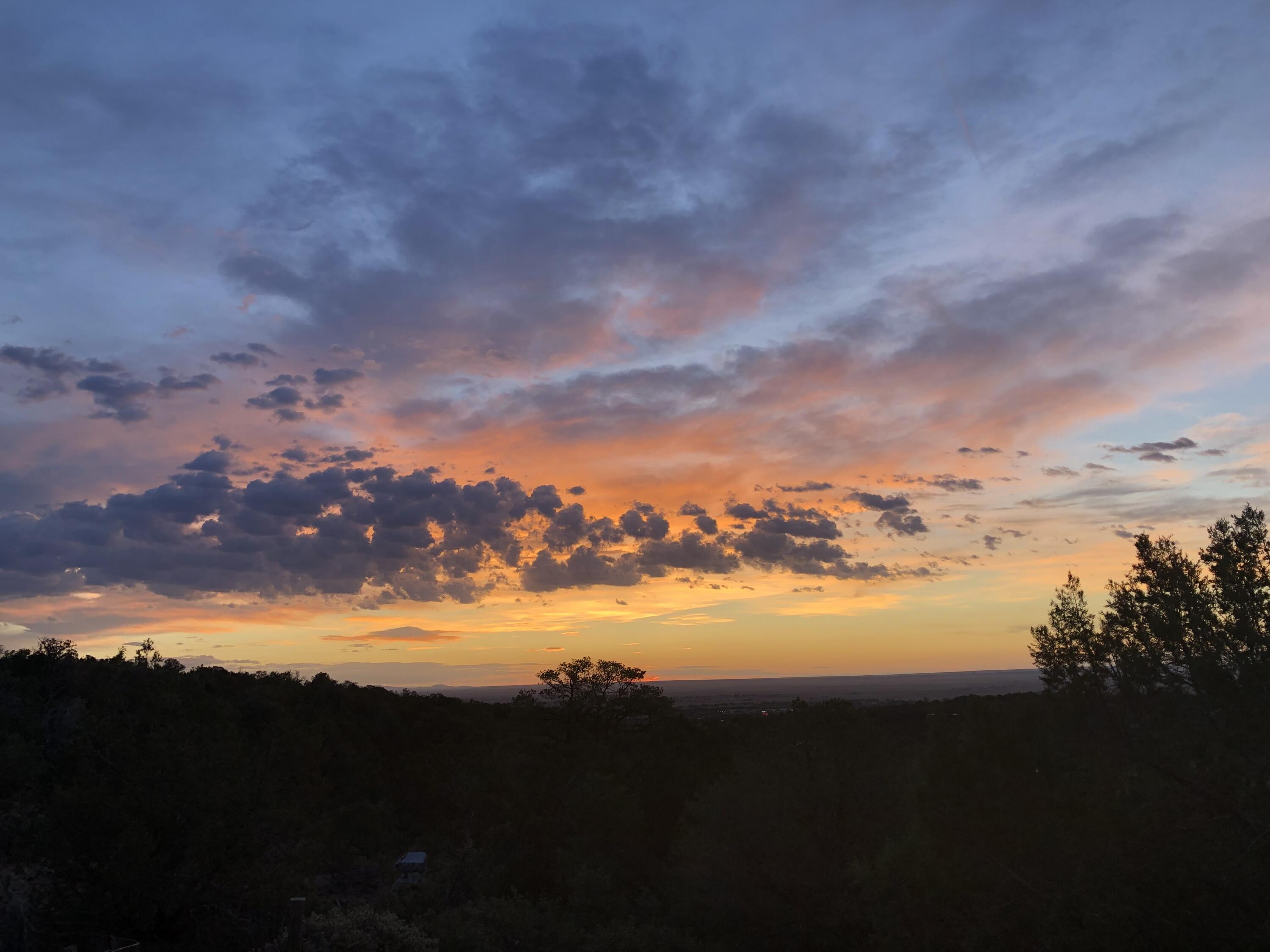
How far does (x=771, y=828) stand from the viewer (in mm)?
35594

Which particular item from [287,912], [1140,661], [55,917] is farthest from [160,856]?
[1140,661]

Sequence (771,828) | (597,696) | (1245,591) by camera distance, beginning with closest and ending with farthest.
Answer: (1245,591) → (771,828) → (597,696)

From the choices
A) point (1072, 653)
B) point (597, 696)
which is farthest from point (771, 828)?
point (597, 696)

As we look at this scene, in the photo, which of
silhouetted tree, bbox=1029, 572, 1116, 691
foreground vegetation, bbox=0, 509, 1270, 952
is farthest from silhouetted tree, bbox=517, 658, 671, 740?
silhouetted tree, bbox=1029, 572, 1116, 691

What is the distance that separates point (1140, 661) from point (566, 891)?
30149 mm

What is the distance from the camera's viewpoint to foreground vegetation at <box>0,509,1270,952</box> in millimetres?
17156

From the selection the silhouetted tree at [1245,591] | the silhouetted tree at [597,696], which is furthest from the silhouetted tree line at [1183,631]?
the silhouetted tree at [597,696]

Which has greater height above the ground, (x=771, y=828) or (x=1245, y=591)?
(x=1245, y=591)

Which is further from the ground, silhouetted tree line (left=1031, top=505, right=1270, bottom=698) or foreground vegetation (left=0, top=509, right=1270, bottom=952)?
silhouetted tree line (left=1031, top=505, right=1270, bottom=698)

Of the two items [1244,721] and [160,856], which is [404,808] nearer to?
[160,856]

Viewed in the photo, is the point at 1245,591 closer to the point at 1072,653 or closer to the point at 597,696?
the point at 1072,653

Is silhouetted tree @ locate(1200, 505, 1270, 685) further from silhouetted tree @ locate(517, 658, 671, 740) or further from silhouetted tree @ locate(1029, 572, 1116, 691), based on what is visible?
silhouetted tree @ locate(517, 658, 671, 740)

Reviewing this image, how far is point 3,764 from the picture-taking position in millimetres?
30453

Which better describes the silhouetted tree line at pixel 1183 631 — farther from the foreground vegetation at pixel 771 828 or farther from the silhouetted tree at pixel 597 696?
the silhouetted tree at pixel 597 696
